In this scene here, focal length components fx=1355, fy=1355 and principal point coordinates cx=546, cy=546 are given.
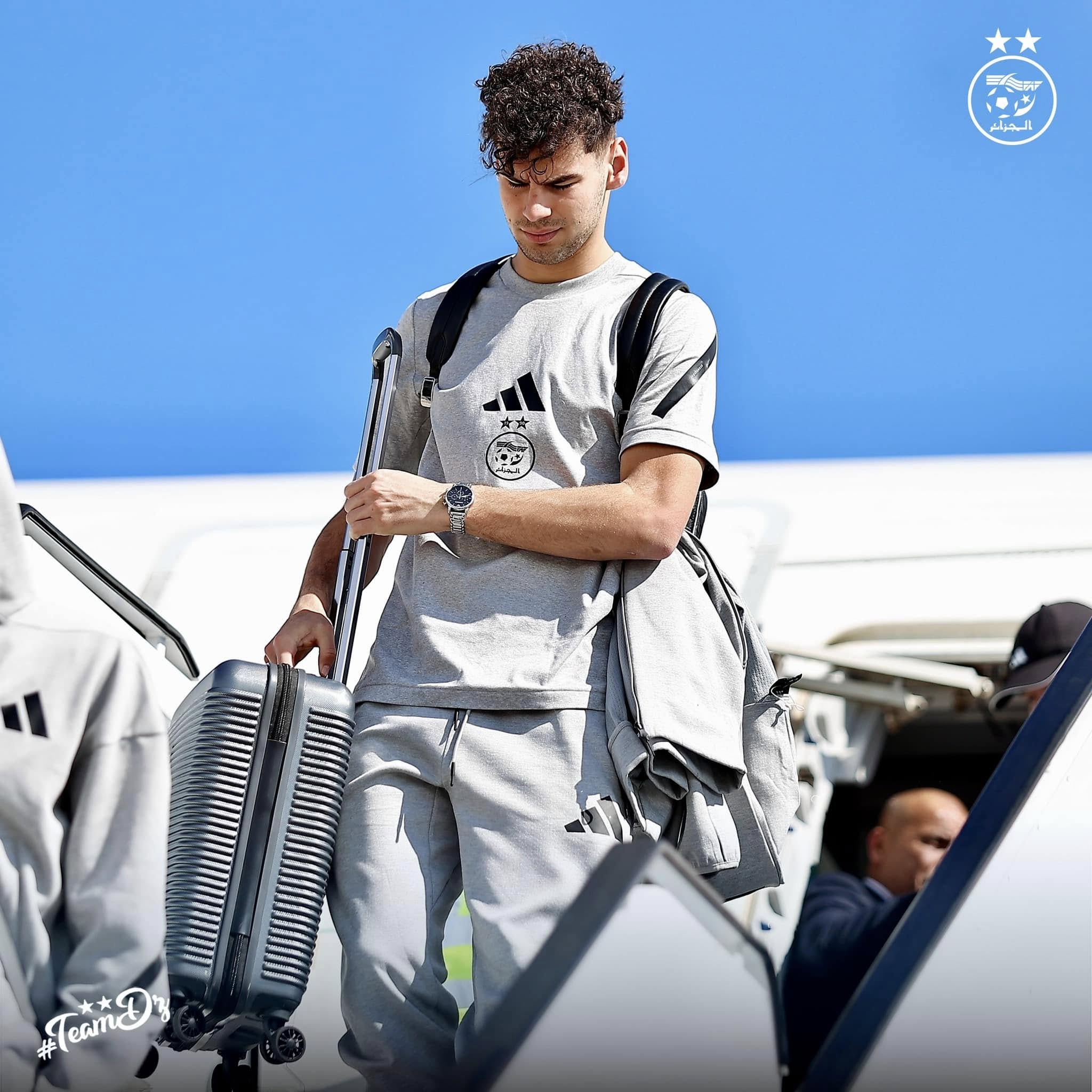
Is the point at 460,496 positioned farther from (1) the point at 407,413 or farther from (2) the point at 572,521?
(1) the point at 407,413

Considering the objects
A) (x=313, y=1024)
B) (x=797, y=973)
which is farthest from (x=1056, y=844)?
(x=313, y=1024)

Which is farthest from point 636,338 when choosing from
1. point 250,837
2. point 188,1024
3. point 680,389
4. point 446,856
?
point 188,1024

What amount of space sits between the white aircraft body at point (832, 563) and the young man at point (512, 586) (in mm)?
3935

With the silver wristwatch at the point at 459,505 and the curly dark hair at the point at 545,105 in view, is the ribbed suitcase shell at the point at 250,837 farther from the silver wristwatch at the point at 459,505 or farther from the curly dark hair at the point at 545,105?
the curly dark hair at the point at 545,105

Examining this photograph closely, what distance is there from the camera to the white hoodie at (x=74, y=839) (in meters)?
1.46

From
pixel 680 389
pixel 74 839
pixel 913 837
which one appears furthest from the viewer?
pixel 913 837

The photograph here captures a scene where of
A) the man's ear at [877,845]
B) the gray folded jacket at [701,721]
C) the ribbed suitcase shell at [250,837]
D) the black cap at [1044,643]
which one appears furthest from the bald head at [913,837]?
the ribbed suitcase shell at [250,837]

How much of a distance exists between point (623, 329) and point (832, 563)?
505 centimetres

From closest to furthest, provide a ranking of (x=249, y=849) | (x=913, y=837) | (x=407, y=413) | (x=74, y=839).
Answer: (x=74, y=839) < (x=249, y=849) < (x=407, y=413) < (x=913, y=837)

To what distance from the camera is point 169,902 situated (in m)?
1.79

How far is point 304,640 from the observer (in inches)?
87.9

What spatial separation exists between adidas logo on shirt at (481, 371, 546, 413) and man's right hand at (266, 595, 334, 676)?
46cm

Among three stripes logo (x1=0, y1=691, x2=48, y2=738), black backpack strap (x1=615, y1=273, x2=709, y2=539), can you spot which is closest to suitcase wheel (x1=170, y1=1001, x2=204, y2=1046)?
three stripes logo (x1=0, y1=691, x2=48, y2=738)

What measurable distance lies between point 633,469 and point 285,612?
431 centimetres
